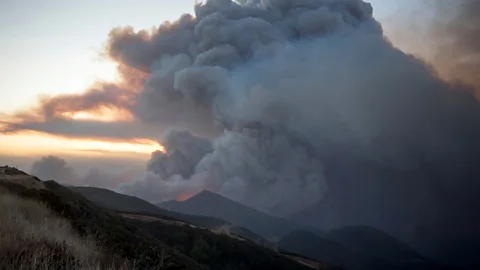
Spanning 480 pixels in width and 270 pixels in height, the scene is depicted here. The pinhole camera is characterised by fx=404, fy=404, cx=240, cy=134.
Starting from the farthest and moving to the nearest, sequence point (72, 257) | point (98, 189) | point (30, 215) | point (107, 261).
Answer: point (98, 189) < point (30, 215) < point (107, 261) < point (72, 257)

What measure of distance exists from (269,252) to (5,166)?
5713 cm

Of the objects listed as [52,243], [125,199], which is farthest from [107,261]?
[125,199]

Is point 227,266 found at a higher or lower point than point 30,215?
lower

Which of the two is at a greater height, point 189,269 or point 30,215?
point 30,215

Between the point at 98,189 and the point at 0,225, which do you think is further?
the point at 98,189

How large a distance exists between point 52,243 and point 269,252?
79.1 m

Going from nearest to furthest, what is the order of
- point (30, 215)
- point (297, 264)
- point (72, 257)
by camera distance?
point (72, 257) < point (30, 215) < point (297, 264)

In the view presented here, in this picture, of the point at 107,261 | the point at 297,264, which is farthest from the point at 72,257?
the point at 297,264

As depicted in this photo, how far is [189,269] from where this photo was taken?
3039 centimetres

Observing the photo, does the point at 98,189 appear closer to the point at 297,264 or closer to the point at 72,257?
the point at 297,264

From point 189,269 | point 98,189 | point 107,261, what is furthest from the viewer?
point 98,189

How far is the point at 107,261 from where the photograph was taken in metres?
13.0

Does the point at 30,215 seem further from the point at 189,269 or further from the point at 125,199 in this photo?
the point at 125,199

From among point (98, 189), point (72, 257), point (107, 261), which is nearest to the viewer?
point (72, 257)
